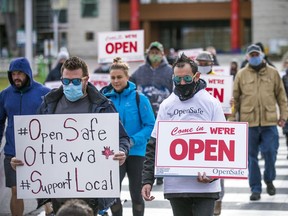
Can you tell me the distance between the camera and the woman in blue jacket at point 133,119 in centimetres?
800

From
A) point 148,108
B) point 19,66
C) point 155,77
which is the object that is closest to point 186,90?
point 148,108

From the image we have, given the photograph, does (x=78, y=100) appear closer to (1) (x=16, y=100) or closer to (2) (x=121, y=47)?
(1) (x=16, y=100)

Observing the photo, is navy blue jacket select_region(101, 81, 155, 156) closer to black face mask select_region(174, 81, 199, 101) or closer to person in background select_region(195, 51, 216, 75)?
black face mask select_region(174, 81, 199, 101)

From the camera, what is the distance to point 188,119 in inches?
247

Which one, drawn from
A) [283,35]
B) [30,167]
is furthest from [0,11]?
[30,167]

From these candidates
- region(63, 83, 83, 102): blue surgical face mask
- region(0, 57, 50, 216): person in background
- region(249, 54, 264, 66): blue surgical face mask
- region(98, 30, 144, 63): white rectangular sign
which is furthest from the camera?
region(98, 30, 144, 63): white rectangular sign

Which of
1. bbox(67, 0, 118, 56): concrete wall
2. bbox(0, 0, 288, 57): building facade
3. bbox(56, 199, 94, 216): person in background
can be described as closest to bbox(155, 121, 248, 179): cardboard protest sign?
bbox(56, 199, 94, 216): person in background

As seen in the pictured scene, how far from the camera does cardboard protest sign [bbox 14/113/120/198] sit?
19.6 feet

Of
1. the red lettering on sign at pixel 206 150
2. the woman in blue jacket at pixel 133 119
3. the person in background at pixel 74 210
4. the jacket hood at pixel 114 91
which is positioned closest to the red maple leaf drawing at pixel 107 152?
the red lettering on sign at pixel 206 150

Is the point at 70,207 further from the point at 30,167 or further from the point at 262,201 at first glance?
the point at 262,201

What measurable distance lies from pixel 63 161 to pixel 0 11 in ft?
247

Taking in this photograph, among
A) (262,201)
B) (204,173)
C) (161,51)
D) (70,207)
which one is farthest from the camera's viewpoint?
(161,51)

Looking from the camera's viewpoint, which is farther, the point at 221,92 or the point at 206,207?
the point at 221,92

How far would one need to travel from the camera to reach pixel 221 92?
10.4 m
